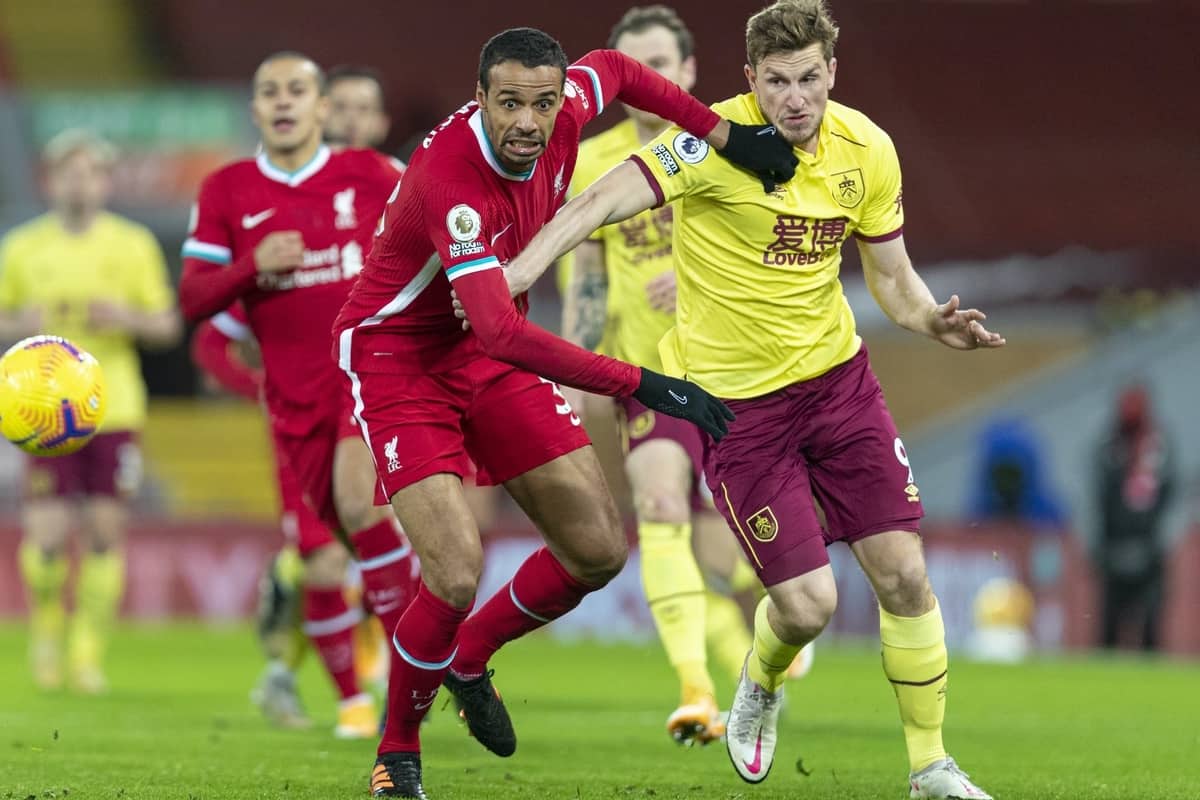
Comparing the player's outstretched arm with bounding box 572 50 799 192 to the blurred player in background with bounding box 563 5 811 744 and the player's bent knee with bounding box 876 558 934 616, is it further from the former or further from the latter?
the blurred player in background with bounding box 563 5 811 744

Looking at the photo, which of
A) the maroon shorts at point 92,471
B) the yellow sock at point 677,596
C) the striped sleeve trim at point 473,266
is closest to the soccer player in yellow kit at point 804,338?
the striped sleeve trim at point 473,266

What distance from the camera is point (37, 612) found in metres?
11.6

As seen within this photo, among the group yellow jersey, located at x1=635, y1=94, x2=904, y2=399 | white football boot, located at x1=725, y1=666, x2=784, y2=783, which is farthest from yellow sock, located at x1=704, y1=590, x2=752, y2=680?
yellow jersey, located at x1=635, y1=94, x2=904, y2=399

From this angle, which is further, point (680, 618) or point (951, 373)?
point (951, 373)

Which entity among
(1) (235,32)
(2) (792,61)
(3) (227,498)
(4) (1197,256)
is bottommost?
(3) (227,498)

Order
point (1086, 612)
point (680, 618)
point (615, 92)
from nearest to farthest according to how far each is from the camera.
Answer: point (615, 92)
point (680, 618)
point (1086, 612)

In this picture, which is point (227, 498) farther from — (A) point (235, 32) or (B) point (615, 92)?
(B) point (615, 92)

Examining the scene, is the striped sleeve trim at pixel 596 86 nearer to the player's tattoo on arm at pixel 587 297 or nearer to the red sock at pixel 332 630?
the player's tattoo on arm at pixel 587 297

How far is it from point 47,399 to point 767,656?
2743 mm

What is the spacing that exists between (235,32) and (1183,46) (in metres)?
12.6

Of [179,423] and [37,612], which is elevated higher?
[37,612]

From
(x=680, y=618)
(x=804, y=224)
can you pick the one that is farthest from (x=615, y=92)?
(x=680, y=618)

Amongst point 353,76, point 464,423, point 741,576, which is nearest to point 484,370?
point 464,423

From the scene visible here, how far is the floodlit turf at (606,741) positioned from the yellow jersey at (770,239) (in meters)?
1.44
